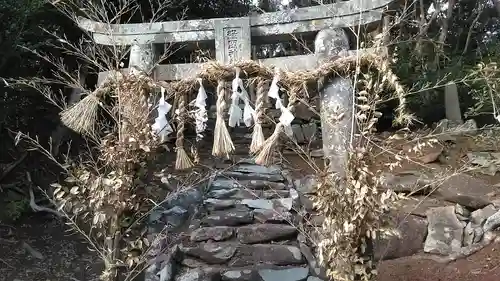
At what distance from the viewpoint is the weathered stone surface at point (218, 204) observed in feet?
18.4

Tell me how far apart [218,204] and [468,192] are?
319cm

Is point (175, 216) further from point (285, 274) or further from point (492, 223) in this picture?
point (492, 223)

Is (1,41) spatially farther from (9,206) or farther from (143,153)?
(143,153)

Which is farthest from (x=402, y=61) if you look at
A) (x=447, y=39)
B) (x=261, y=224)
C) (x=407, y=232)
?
(x=261, y=224)

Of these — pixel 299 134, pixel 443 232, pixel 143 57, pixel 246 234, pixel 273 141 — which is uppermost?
pixel 143 57

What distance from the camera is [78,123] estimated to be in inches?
120

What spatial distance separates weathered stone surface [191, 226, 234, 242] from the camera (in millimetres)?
4992

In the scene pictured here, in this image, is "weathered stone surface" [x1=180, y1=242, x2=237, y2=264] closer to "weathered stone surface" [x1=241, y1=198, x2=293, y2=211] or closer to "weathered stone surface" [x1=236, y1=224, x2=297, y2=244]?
"weathered stone surface" [x1=236, y1=224, x2=297, y2=244]

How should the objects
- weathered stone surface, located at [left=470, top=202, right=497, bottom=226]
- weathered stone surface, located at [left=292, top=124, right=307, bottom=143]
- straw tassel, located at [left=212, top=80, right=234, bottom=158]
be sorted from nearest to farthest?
straw tassel, located at [left=212, top=80, right=234, bottom=158] → weathered stone surface, located at [left=470, top=202, right=497, bottom=226] → weathered stone surface, located at [left=292, top=124, right=307, bottom=143]

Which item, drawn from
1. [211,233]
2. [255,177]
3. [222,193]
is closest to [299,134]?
[255,177]

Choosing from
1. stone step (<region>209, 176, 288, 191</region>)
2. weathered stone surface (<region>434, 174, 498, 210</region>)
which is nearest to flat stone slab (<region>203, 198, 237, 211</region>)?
stone step (<region>209, 176, 288, 191</region>)

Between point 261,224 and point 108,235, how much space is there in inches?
97.1

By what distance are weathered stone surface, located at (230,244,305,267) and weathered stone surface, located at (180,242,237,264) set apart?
72mm

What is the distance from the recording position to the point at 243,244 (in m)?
4.94
